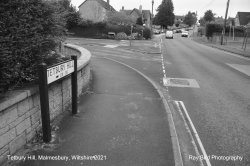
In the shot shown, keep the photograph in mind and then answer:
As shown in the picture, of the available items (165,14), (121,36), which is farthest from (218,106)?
(165,14)

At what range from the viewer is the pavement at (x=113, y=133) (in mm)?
4949

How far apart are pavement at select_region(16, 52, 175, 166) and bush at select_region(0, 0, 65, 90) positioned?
156cm

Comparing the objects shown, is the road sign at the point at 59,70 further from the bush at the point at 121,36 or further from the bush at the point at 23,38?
the bush at the point at 121,36

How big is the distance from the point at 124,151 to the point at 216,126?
3.15 meters

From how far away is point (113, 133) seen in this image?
609 centimetres

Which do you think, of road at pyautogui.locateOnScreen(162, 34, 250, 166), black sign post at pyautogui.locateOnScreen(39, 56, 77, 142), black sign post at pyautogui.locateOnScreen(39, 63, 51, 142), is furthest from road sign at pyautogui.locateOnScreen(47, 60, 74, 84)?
road at pyautogui.locateOnScreen(162, 34, 250, 166)

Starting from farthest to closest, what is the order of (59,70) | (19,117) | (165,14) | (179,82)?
(165,14)
(179,82)
(59,70)
(19,117)

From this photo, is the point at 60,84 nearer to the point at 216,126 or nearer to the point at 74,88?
the point at 74,88

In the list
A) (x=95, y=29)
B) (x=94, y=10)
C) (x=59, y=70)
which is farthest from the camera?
(x=94, y=10)

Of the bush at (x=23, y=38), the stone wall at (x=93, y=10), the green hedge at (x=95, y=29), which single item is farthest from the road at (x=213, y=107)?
the stone wall at (x=93, y=10)

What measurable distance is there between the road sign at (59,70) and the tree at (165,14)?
9182 centimetres

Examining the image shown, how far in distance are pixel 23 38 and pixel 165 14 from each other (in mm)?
93604

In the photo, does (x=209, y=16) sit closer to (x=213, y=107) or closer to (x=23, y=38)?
(x=213, y=107)

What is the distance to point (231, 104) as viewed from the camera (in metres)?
9.11
